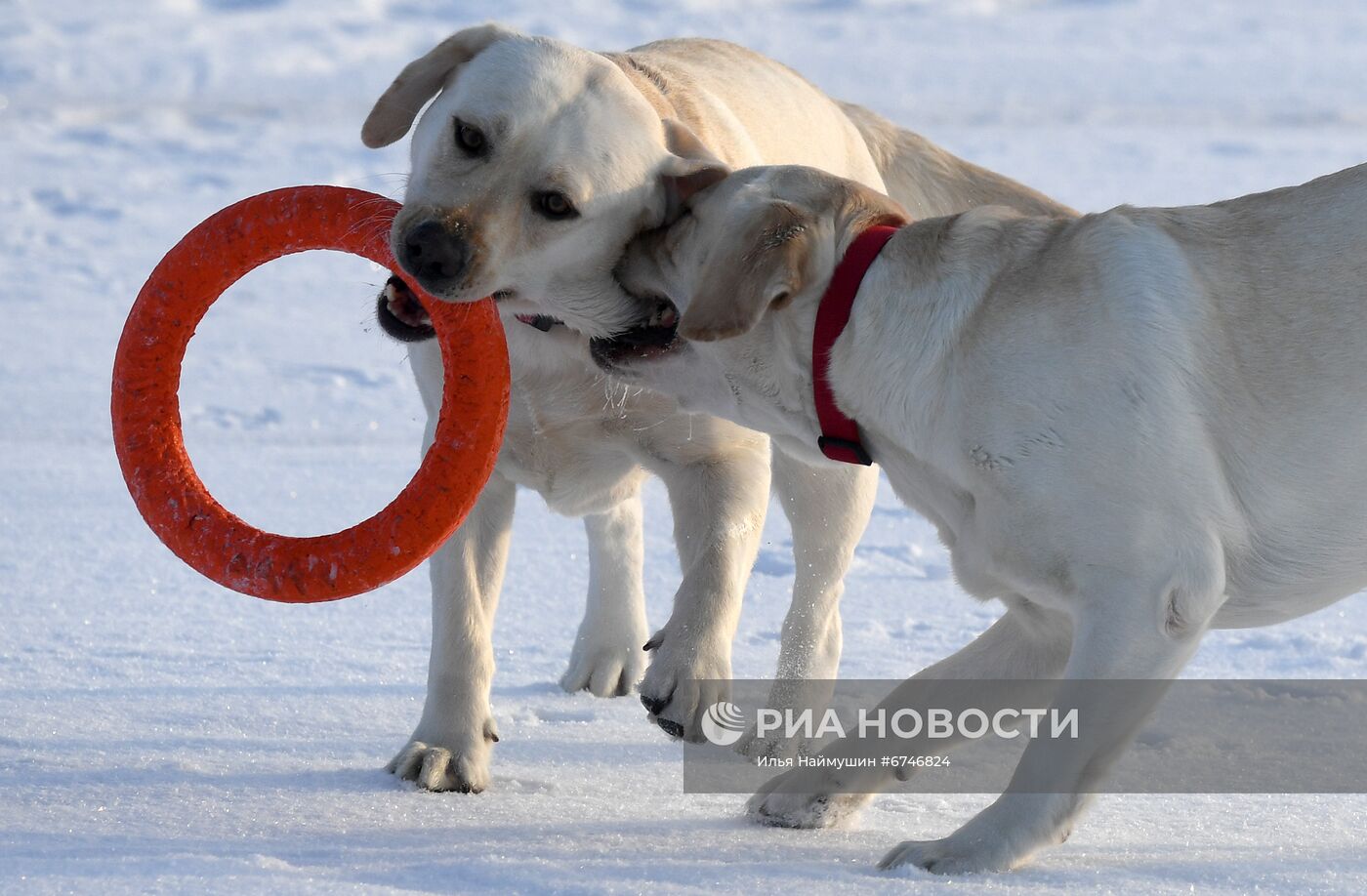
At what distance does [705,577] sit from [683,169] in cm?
97

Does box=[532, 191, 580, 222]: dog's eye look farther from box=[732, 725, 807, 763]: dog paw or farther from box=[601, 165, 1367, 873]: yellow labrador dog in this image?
box=[732, 725, 807, 763]: dog paw

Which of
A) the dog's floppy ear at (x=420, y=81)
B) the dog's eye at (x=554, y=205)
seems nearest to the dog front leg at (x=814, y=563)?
the dog's eye at (x=554, y=205)

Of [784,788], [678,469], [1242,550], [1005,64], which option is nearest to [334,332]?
[678,469]

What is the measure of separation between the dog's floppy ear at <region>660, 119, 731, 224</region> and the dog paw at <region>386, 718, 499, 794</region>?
1344mm

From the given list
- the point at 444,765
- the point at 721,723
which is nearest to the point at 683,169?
the point at 721,723

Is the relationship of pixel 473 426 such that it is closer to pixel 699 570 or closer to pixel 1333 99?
pixel 699 570

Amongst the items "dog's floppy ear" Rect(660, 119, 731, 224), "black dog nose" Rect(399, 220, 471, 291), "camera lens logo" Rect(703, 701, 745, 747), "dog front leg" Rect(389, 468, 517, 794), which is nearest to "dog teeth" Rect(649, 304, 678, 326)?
"dog's floppy ear" Rect(660, 119, 731, 224)

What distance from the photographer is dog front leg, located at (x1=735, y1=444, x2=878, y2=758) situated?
15.4 ft

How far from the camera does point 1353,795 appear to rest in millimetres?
4031

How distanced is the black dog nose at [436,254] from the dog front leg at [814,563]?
1.38 m

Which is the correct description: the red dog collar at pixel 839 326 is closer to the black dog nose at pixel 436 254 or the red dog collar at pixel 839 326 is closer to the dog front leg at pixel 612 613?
the black dog nose at pixel 436 254

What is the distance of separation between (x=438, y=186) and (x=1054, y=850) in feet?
6.31

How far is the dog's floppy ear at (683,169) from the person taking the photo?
3793 millimetres

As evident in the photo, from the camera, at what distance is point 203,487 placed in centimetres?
409
